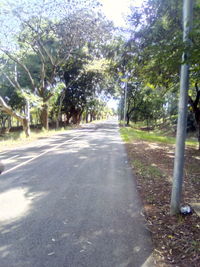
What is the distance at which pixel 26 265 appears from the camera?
2053 millimetres

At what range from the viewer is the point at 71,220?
9.82 feet

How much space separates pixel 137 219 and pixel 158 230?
40 centimetres

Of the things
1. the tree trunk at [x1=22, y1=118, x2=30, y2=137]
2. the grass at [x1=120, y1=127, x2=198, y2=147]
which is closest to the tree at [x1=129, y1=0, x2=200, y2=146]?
the grass at [x1=120, y1=127, x2=198, y2=147]

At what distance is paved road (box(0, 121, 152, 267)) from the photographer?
7.22 ft

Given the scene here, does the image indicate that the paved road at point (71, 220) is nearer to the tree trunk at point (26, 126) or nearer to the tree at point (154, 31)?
the tree at point (154, 31)

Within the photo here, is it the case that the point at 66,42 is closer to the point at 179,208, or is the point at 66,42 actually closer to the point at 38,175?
the point at 38,175

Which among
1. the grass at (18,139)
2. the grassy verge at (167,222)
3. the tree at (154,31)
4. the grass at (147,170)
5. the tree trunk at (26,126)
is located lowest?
the grassy verge at (167,222)

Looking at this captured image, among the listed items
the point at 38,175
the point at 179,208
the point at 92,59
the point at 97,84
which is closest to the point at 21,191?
the point at 38,175

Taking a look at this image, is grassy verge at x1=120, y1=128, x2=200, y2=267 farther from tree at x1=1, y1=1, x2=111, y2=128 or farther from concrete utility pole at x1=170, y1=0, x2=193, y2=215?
tree at x1=1, y1=1, x2=111, y2=128

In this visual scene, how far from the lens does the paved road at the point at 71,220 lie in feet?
7.22

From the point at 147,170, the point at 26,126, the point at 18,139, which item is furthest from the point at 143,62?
the point at 26,126

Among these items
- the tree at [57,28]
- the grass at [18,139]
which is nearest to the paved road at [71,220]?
the grass at [18,139]

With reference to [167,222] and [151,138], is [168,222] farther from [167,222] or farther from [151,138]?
[151,138]

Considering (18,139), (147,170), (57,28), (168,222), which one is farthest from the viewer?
(57,28)
